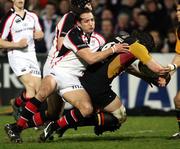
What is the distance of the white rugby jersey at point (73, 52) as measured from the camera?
10.4m

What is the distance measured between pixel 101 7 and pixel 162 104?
4180 millimetres

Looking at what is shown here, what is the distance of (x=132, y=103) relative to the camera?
16250 millimetres

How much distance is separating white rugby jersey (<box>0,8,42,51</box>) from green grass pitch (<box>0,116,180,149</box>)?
152 cm

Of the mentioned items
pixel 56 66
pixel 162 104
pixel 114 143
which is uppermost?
pixel 56 66

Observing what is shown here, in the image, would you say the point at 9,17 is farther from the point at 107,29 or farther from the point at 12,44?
the point at 107,29

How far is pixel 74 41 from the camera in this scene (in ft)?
34.1

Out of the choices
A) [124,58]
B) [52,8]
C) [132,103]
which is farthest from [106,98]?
[52,8]

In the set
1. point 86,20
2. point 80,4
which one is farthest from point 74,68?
point 80,4

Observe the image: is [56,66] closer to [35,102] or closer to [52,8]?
[35,102]

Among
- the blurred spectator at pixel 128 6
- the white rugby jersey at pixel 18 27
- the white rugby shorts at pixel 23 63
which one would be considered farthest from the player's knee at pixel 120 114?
the blurred spectator at pixel 128 6

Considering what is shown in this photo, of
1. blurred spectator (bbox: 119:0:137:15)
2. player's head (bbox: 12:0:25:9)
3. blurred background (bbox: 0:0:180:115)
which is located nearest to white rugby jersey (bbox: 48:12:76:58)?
player's head (bbox: 12:0:25:9)

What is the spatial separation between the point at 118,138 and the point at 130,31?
22.4ft

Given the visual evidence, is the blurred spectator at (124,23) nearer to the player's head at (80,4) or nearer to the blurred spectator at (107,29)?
the blurred spectator at (107,29)

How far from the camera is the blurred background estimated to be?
53.1ft
